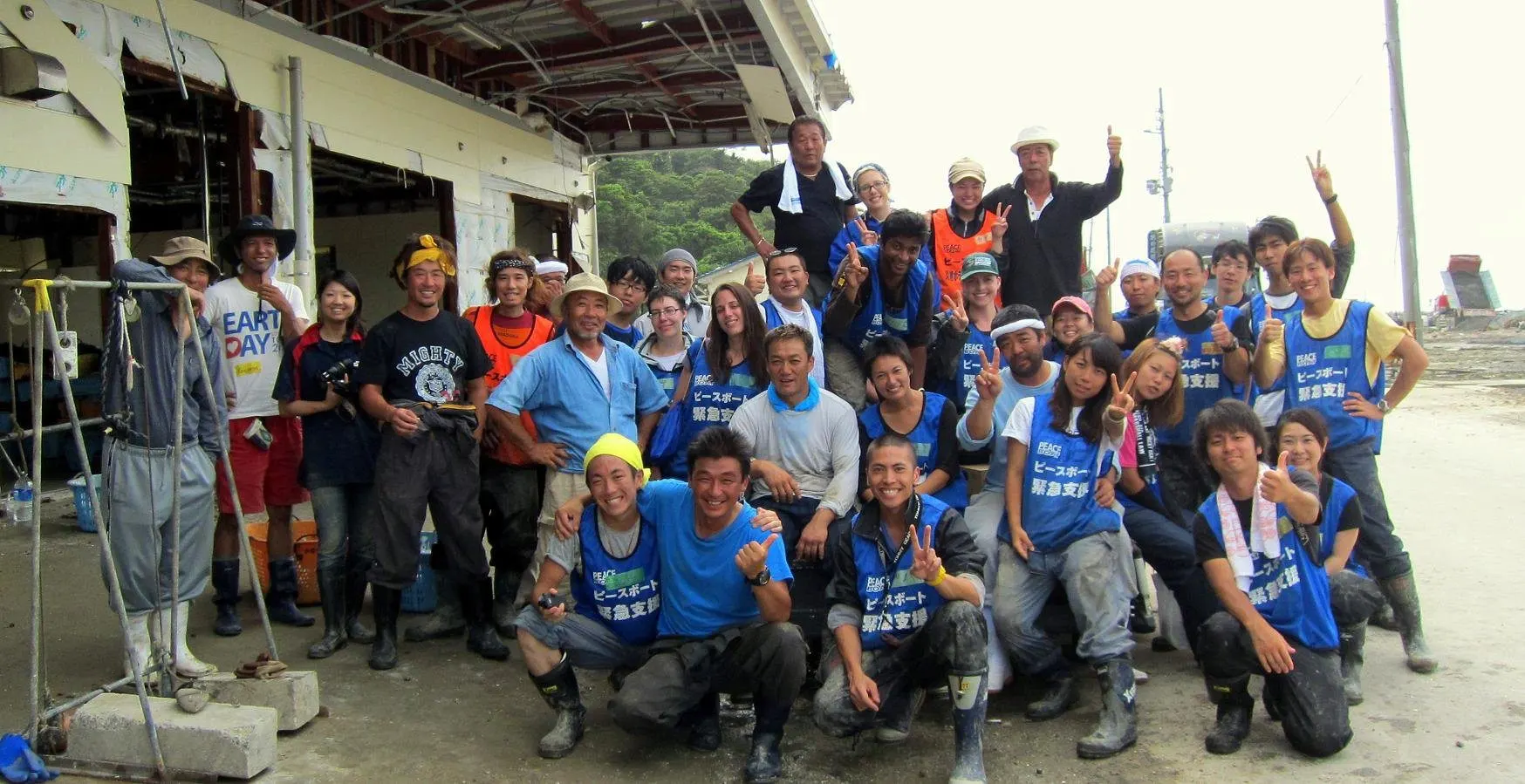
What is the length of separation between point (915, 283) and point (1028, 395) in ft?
2.67

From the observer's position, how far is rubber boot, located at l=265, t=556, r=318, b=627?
16.9 feet

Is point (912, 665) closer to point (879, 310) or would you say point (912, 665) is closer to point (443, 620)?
point (879, 310)

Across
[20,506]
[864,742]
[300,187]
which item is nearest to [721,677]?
[864,742]

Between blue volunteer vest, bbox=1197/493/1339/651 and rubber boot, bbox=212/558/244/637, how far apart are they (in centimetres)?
445

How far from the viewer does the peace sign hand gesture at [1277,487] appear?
3508 millimetres

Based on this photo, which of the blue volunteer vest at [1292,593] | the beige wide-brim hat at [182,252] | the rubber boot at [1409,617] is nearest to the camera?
the blue volunteer vest at [1292,593]

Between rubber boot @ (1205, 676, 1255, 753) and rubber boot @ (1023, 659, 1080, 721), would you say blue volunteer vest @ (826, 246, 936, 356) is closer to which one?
rubber boot @ (1023, 659, 1080, 721)

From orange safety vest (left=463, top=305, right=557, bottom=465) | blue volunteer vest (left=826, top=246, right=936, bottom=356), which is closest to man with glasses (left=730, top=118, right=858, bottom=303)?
blue volunteer vest (left=826, top=246, right=936, bottom=356)

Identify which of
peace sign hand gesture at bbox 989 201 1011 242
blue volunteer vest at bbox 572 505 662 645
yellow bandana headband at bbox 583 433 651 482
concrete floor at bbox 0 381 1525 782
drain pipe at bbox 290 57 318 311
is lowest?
concrete floor at bbox 0 381 1525 782

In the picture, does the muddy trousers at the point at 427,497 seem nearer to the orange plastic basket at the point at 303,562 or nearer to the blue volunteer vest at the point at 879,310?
the orange plastic basket at the point at 303,562

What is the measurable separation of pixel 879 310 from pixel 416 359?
2.18 m

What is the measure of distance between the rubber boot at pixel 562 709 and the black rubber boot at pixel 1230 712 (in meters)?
2.28

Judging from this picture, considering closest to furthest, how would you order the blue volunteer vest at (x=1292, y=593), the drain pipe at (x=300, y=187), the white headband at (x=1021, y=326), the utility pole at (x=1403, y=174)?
the blue volunteer vest at (x=1292, y=593)
the white headband at (x=1021, y=326)
the drain pipe at (x=300, y=187)
the utility pole at (x=1403, y=174)

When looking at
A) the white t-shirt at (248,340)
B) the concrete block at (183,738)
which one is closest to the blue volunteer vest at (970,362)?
the concrete block at (183,738)
